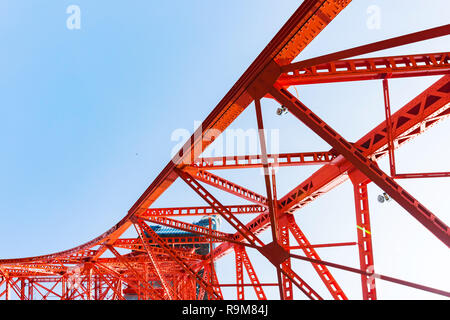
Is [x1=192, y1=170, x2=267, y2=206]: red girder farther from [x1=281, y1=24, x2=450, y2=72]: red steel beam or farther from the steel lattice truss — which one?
[x1=281, y1=24, x2=450, y2=72]: red steel beam

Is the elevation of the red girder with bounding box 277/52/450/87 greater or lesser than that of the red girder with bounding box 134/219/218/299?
greater

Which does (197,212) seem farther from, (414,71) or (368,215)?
(414,71)

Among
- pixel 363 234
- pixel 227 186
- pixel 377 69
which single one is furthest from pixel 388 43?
pixel 227 186

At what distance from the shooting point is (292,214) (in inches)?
797

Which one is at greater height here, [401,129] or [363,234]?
[401,129]

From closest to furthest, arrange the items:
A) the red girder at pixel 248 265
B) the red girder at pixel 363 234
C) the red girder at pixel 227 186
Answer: the red girder at pixel 363 234 → the red girder at pixel 227 186 → the red girder at pixel 248 265

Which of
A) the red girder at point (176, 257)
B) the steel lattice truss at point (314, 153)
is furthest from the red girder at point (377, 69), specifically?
the red girder at point (176, 257)

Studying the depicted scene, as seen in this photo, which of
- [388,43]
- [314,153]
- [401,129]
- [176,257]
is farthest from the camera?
[176,257]

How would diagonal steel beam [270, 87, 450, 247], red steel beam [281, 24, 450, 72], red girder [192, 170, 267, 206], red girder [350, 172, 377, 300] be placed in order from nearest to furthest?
red steel beam [281, 24, 450, 72]
diagonal steel beam [270, 87, 450, 247]
red girder [350, 172, 377, 300]
red girder [192, 170, 267, 206]

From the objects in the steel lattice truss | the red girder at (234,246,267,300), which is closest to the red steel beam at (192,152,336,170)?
the steel lattice truss

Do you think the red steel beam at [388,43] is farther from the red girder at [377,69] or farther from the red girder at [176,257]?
the red girder at [176,257]

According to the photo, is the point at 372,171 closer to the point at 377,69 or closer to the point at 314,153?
the point at 377,69
